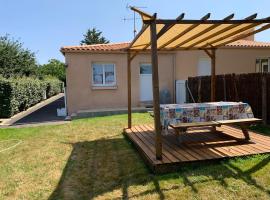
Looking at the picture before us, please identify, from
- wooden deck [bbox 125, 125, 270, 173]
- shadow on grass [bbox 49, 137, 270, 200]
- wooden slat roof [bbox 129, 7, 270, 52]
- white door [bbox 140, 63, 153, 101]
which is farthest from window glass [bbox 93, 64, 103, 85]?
shadow on grass [bbox 49, 137, 270, 200]

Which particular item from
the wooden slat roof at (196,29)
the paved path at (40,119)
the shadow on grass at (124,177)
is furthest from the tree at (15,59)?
the shadow on grass at (124,177)

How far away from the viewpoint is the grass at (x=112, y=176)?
176 inches

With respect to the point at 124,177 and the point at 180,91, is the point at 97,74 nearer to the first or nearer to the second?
the point at 180,91

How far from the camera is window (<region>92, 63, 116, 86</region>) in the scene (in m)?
15.5

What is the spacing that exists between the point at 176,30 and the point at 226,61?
12132 millimetres

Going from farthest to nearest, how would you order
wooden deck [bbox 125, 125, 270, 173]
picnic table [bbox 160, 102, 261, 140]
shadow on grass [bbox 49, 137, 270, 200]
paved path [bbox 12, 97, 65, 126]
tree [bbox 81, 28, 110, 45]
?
1. tree [bbox 81, 28, 110, 45]
2. paved path [bbox 12, 97, 65, 126]
3. picnic table [bbox 160, 102, 261, 140]
4. wooden deck [bbox 125, 125, 270, 173]
5. shadow on grass [bbox 49, 137, 270, 200]

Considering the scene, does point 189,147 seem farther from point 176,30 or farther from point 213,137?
point 176,30

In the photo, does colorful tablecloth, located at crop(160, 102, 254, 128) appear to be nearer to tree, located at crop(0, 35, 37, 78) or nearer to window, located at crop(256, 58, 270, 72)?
window, located at crop(256, 58, 270, 72)

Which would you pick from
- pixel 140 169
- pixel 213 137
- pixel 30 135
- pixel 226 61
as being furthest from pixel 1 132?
pixel 226 61

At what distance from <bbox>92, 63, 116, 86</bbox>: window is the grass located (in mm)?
8124

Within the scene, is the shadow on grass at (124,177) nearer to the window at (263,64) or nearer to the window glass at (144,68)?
the window glass at (144,68)

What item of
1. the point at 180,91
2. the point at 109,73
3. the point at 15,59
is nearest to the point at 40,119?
the point at 109,73

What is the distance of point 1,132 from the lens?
33.9 ft

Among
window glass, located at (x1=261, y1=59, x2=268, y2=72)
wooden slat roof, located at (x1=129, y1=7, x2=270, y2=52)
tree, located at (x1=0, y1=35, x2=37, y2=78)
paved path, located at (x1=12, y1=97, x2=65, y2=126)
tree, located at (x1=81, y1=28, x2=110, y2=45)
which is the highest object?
tree, located at (x1=81, y1=28, x2=110, y2=45)
